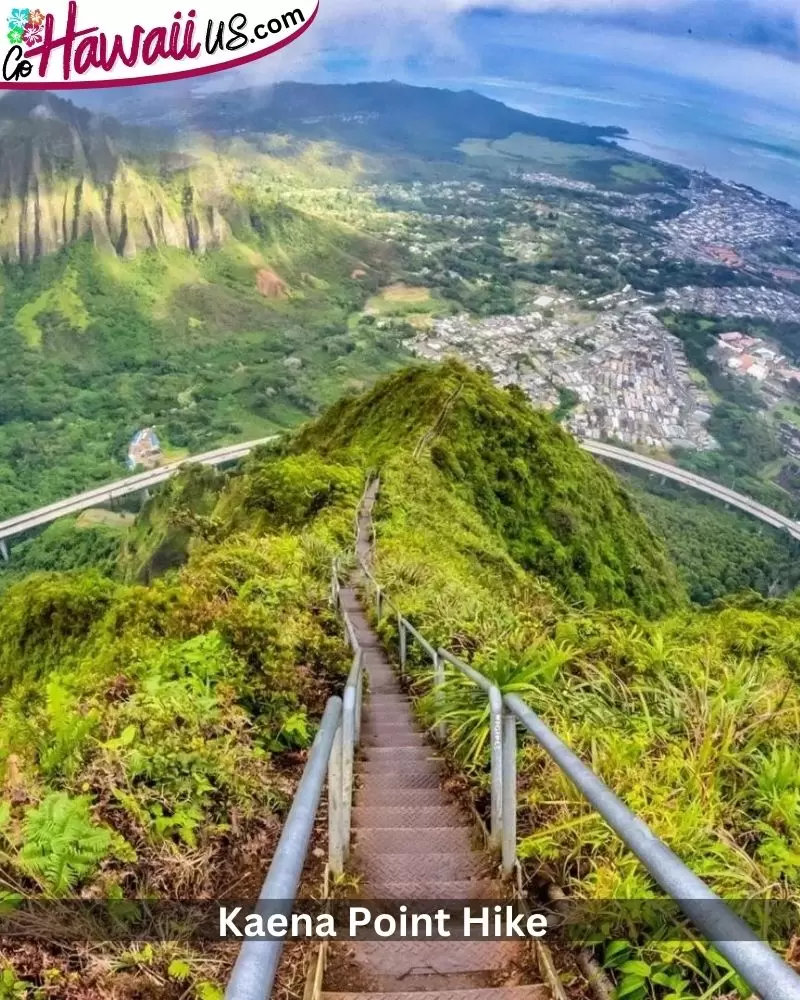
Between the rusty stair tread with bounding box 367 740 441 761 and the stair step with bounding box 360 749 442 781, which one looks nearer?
the stair step with bounding box 360 749 442 781

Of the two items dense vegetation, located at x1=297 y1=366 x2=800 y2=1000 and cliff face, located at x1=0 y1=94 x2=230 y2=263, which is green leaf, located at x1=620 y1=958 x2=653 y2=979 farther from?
cliff face, located at x1=0 y1=94 x2=230 y2=263

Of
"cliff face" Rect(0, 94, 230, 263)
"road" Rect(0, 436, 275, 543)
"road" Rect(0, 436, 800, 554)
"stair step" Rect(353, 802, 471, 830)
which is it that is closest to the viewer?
"stair step" Rect(353, 802, 471, 830)

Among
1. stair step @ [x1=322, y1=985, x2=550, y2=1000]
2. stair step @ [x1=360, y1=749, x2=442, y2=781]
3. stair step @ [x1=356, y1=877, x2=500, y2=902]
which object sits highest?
stair step @ [x1=322, y1=985, x2=550, y2=1000]

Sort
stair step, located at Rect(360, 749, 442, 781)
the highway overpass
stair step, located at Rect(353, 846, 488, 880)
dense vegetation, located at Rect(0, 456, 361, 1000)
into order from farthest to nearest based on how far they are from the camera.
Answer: the highway overpass, stair step, located at Rect(360, 749, 442, 781), stair step, located at Rect(353, 846, 488, 880), dense vegetation, located at Rect(0, 456, 361, 1000)

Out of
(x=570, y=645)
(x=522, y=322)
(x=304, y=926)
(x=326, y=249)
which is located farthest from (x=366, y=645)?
(x=326, y=249)

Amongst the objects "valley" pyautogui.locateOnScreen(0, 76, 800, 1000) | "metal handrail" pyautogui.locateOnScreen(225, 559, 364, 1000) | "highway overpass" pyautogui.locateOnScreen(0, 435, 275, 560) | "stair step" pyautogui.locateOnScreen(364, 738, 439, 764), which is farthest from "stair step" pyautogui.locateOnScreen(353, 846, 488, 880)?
"highway overpass" pyautogui.locateOnScreen(0, 435, 275, 560)

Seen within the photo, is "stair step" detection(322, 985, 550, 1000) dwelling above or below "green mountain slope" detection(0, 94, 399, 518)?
above

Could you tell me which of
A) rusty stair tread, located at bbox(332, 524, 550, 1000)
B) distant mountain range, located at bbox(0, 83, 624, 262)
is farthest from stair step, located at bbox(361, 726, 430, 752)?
distant mountain range, located at bbox(0, 83, 624, 262)

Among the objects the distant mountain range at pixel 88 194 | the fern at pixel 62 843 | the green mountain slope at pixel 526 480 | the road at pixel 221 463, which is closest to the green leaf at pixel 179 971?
the fern at pixel 62 843
